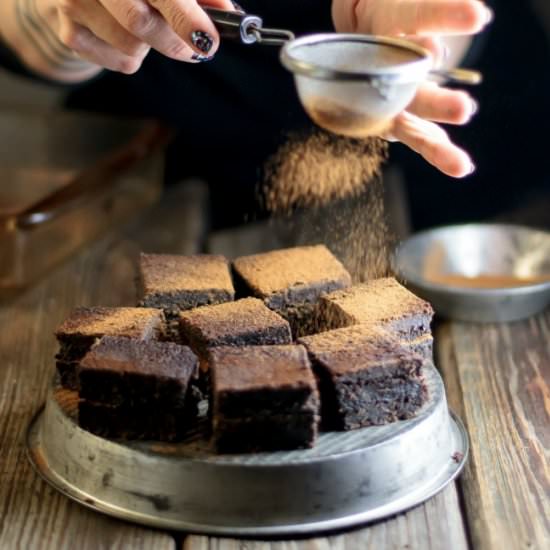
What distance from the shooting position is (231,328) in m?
1.61

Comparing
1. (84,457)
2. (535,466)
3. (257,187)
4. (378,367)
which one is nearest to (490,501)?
(535,466)

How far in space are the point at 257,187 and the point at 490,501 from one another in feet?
4.78

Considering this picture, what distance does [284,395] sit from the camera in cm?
144

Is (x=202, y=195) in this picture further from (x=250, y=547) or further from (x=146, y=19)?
(x=250, y=547)

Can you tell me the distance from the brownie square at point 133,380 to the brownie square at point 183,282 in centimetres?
24

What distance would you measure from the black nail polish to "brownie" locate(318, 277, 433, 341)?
0.45 m

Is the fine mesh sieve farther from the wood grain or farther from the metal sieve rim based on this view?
the wood grain

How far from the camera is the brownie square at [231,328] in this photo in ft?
5.23

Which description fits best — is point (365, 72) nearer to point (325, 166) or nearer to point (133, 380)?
point (133, 380)

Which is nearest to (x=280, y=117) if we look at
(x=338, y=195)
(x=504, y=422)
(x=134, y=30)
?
(x=338, y=195)

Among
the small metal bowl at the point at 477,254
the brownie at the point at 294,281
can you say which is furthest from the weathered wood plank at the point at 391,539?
the small metal bowl at the point at 477,254

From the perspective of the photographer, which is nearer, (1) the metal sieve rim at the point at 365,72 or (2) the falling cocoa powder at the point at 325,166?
(1) the metal sieve rim at the point at 365,72

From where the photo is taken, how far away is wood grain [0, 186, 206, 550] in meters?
1.48

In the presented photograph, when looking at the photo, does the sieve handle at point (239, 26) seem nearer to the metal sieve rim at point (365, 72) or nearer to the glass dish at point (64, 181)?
the metal sieve rim at point (365, 72)
